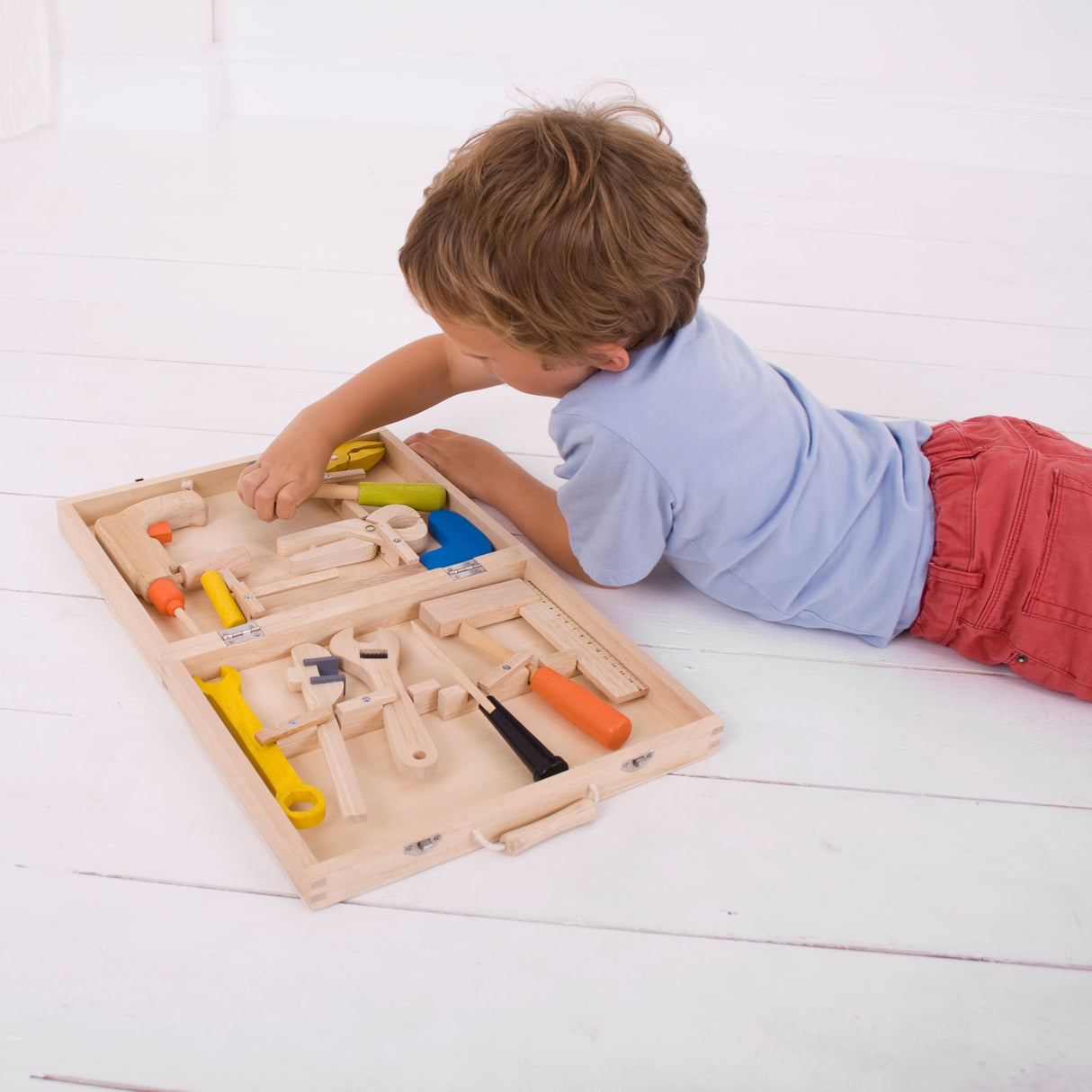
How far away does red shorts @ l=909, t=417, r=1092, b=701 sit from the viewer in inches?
40.3

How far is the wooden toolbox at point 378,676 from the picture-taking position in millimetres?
831

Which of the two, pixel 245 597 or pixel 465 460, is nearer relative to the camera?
pixel 245 597

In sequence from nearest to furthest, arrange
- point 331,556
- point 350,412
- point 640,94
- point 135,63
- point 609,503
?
point 609,503 < point 331,556 < point 350,412 < point 135,63 < point 640,94

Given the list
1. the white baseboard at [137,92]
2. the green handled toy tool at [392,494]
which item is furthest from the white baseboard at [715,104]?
the green handled toy tool at [392,494]

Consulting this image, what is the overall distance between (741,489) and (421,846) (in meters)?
0.43

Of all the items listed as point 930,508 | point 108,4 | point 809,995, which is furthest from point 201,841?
point 108,4

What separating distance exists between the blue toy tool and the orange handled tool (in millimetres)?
139

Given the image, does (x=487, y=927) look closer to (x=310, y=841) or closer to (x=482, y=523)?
(x=310, y=841)

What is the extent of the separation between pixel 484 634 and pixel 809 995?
440mm

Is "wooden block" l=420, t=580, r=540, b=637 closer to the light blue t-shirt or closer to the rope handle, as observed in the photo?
the light blue t-shirt

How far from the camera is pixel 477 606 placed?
1.04 metres

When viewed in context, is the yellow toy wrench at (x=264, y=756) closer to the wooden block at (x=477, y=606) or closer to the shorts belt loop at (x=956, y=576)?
the wooden block at (x=477, y=606)

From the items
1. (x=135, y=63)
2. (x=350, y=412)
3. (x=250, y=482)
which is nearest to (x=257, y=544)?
(x=250, y=482)

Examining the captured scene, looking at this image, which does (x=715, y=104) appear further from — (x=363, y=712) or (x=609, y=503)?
(x=363, y=712)
